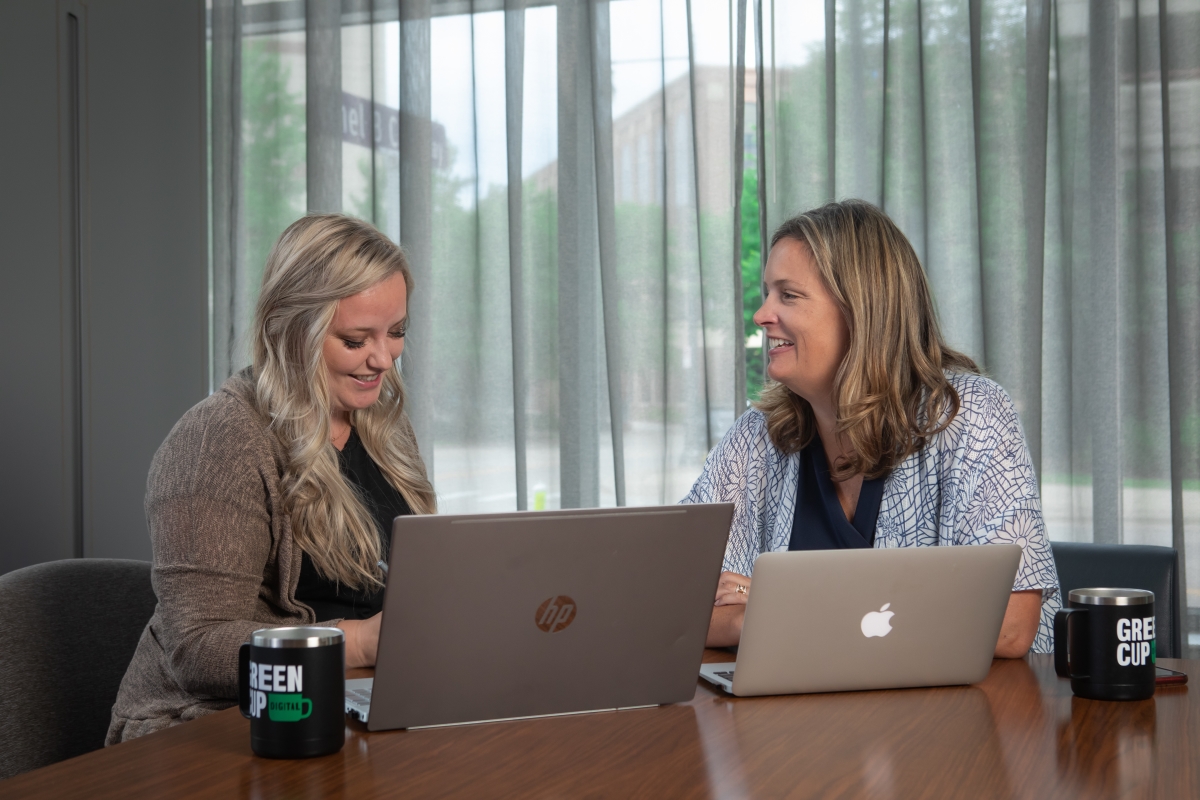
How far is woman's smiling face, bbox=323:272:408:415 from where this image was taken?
1.57 m

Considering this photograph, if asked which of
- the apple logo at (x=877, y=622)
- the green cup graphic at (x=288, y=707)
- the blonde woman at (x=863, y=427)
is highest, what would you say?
the blonde woman at (x=863, y=427)

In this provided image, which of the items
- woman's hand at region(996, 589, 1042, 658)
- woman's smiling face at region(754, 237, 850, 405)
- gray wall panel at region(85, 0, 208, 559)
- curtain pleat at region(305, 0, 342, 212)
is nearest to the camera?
woman's hand at region(996, 589, 1042, 658)

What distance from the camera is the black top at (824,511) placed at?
1706 millimetres

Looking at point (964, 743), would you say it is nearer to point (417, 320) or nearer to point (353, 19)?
point (417, 320)

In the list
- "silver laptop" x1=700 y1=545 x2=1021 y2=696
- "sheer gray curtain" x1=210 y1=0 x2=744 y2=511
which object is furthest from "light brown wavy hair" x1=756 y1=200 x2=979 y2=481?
Result: "sheer gray curtain" x1=210 y1=0 x2=744 y2=511

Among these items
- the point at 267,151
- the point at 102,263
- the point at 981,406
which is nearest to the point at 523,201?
the point at 267,151

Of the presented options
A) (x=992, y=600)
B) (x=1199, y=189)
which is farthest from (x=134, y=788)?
(x=1199, y=189)

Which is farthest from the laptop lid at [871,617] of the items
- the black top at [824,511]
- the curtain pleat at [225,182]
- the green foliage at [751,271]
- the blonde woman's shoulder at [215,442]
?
the curtain pleat at [225,182]

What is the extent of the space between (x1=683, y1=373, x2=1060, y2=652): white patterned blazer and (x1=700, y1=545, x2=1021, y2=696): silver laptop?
0.30 m

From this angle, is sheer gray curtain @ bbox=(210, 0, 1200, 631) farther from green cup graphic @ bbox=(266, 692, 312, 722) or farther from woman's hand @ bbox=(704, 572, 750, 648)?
green cup graphic @ bbox=(266, 692, 312, 722)

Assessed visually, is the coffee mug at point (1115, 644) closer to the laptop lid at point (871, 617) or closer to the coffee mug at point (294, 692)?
the laptop lid at point (871, 617)

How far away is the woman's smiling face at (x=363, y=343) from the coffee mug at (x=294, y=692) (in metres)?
0.71

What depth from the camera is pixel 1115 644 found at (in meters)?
1.10

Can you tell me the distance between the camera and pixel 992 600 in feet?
3.79
